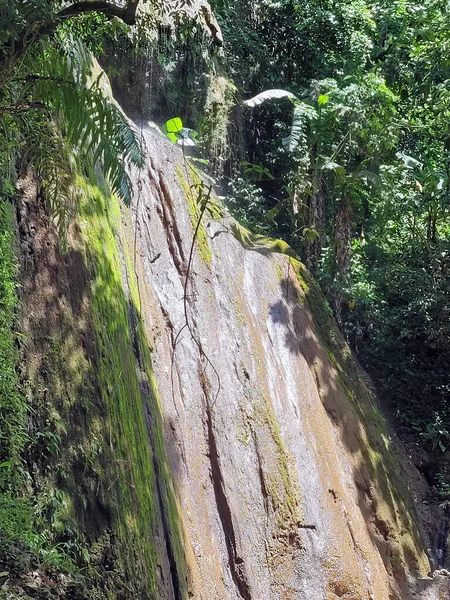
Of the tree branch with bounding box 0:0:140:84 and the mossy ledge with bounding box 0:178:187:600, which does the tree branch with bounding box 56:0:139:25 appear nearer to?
the tree branch with bounding box 0:0:140:84

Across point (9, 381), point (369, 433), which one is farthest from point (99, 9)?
point (369, 433)

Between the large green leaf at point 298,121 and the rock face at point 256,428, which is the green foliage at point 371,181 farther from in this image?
the rock face at point 256,428

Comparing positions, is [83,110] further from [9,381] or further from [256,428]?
[256,428]

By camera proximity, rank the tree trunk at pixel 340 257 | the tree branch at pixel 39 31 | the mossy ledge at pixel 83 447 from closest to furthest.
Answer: the tree branch at pixel 39 31 → the mossy ledge at pixel 83 447 → the tree trunk at pixel 340 257

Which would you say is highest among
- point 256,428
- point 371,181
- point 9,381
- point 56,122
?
point 371,181

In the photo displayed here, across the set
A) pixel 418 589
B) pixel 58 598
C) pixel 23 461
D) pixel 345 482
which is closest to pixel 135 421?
pixel 23 461

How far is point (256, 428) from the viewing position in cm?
916

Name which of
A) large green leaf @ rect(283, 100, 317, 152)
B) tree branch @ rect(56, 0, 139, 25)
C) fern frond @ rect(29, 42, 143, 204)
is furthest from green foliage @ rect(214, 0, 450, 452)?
tree branch @ rect(56, 0, 139, 25)

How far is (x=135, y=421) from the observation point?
650 cm


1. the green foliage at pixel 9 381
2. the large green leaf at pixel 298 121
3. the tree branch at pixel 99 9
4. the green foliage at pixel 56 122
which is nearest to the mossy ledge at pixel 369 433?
the large green leaf at pixel 298 121

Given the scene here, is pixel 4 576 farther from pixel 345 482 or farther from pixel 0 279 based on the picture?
pixel 345 482

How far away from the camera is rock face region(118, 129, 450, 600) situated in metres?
8.17

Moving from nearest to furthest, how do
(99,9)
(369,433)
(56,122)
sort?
(99,9), (56,122), (369,433)

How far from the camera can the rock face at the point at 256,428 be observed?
8.17 metres
